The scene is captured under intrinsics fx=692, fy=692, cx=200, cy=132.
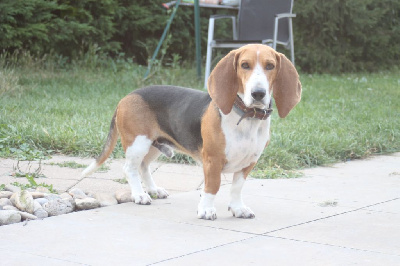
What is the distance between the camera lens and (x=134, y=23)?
1388 cm

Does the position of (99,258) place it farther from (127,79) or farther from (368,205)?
(127,79)

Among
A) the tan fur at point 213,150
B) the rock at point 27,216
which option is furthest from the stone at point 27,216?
the tan fur at point 213,150

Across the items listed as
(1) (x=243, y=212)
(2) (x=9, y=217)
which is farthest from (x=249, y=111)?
(2) (x=9, y=217)

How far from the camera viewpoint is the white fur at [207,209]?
4.02 m

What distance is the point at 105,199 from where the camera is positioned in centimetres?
440

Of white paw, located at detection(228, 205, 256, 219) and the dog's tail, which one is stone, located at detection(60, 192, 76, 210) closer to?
the dog's tail

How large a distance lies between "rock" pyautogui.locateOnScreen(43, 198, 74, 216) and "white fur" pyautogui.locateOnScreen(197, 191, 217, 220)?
79 centimetres

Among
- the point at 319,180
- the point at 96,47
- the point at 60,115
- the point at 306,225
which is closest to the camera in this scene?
the point at 306,225

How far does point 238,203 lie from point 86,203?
93 centimetres

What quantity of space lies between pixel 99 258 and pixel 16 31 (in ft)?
29.7

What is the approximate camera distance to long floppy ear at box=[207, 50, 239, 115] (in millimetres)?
3918

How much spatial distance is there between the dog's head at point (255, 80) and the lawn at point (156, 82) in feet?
5.01

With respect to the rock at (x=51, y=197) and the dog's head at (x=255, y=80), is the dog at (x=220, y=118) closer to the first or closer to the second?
the dog's head at (x=255, y=80)

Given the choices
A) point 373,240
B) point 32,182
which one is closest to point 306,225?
point 373,240
